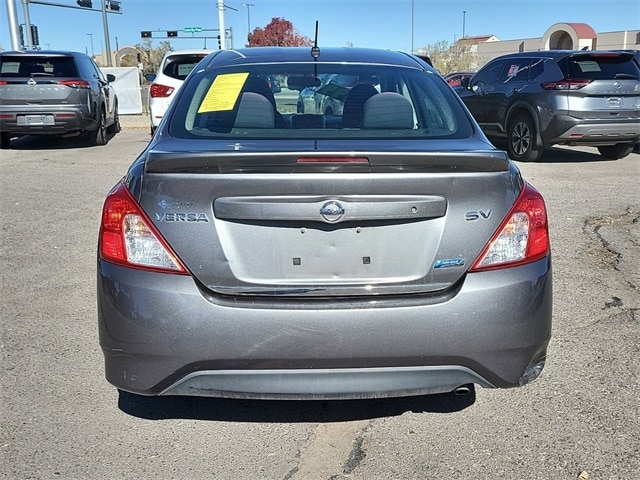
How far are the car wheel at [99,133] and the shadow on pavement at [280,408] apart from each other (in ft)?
33.1

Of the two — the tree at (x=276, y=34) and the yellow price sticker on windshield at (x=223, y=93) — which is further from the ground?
the tree at (x=276, y=34)

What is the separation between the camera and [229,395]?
248 cm

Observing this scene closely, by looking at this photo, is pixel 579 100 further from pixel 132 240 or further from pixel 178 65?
→ pixel 132 240

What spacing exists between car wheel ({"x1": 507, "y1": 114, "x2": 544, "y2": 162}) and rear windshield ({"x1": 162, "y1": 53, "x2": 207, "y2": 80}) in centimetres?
555

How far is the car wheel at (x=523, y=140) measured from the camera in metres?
10.2

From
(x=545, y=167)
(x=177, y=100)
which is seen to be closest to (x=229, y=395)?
(x=177, y=100)

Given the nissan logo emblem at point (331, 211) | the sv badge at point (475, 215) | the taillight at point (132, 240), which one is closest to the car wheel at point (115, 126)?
the taillight at point (132, 240)

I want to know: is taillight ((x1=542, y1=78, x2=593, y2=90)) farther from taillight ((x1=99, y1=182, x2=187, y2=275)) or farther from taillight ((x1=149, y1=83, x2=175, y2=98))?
taillight ((x1=99, y1=182, x2=187, y2=275))

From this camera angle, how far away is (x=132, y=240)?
2.46 m

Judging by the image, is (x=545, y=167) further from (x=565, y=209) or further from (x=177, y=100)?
(x=177, y=100)

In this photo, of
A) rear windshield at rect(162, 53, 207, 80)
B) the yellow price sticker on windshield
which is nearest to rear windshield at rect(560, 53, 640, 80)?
rear windshield at rect(162, 53, 207, 80)

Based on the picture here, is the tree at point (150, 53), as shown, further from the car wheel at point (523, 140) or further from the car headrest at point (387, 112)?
the car headrest at point (387, 112)

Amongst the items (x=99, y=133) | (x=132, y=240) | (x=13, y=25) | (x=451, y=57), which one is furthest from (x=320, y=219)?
(x=451, y=57)

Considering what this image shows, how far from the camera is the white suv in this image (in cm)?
1142
